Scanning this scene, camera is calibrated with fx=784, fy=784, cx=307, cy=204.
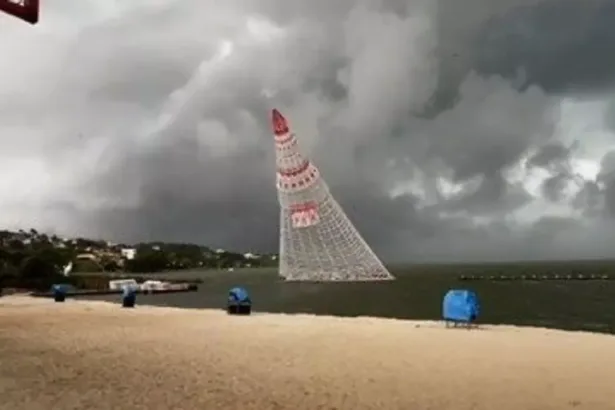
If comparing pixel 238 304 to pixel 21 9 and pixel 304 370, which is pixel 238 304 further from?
pixel 304 370

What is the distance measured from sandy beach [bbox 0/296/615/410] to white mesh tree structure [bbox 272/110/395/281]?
66975mm

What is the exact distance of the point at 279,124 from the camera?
3679 inches

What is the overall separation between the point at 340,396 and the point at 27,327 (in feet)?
69.1

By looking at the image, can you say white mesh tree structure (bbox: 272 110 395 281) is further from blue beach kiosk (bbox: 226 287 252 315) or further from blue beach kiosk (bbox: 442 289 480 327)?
blue beach kiosk (bbox: 442 289 480 327)

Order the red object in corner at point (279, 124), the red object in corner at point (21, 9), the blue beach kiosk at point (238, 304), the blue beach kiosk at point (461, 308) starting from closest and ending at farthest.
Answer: the red object in corner at point (21, 9) < the blue beach kiosk at point (461, 308) < the blue beach kiosk at point (238, 304) < the red object in corner at point (279, 124)

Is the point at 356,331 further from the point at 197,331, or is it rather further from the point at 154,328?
the point at 154,328

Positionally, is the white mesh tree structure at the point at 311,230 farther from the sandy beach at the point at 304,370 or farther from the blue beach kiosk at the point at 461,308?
the sandy beach at the point at 304,370

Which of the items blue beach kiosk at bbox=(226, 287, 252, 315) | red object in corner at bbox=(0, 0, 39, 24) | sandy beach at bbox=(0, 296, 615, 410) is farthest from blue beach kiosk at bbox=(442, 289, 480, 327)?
red object in corner at bbox=(0, 0, 39, 24)

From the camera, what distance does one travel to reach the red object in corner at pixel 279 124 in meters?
92.6

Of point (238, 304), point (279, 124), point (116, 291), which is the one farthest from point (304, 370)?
point (116, 291)

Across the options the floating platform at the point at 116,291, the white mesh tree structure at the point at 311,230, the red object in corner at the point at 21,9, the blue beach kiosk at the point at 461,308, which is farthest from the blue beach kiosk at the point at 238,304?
the floating platform at the point at 116,291

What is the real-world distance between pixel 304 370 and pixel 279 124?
3074 inches

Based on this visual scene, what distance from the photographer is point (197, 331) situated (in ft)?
92.8

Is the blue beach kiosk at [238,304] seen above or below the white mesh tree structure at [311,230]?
below
